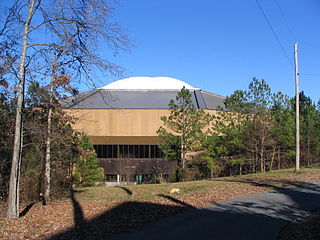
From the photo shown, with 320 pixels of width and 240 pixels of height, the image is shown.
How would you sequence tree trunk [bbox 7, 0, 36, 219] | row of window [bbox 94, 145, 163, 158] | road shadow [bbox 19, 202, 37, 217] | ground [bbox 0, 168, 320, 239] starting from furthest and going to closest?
1. row of window [bbox 94, 145, 163, 158]
2. road shadow [bbox 19, 202, 37, 217]
3. tree trunk [bbox 7, 0, 36, 219]
4. ground [bbox 0, 168, 320, 239]

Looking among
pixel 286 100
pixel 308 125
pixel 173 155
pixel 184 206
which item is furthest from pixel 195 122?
pixel 184 206

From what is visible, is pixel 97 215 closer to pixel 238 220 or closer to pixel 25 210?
pixel 25 210

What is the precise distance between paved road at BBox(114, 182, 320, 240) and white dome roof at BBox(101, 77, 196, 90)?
37.6m

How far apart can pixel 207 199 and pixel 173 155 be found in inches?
621

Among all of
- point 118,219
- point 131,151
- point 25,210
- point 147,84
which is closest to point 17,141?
point 25,210

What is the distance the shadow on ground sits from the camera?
717 centimetres

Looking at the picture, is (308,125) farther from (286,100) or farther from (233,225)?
(233,225)

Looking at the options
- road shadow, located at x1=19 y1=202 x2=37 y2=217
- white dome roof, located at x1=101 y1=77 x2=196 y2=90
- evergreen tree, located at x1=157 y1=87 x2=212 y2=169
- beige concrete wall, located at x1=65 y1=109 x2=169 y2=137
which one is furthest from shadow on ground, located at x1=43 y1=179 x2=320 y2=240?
white dome roof, located at x1=101 y1=77 x2=196 y2=90

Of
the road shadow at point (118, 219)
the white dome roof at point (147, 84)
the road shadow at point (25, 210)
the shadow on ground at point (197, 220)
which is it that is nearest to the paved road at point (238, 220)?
the shadow on ground at point (197, 220)

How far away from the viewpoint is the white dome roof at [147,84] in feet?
161

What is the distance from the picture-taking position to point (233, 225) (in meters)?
7.79

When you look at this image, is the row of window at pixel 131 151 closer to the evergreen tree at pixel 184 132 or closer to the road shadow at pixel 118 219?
the evergreen tree at pixel 184 132

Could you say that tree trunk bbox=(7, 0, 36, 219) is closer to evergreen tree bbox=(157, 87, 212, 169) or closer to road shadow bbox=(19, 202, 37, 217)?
road shadow bbox=(19, 202, 37, 217)

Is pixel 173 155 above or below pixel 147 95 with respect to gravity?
below
